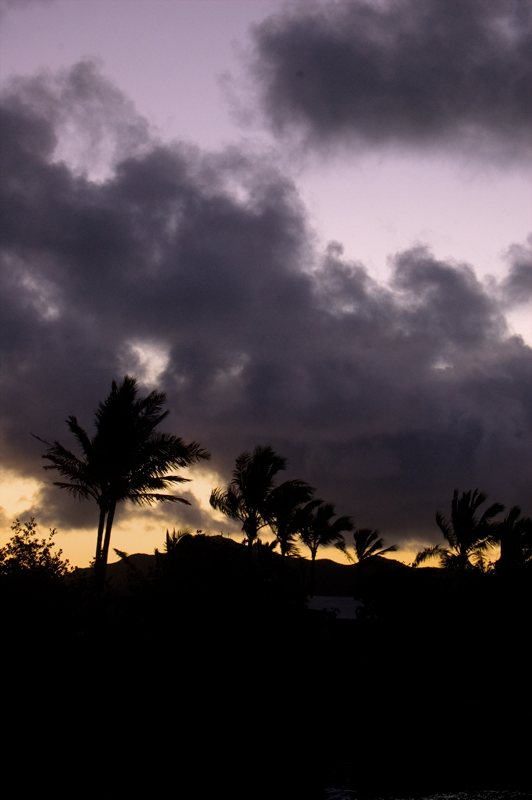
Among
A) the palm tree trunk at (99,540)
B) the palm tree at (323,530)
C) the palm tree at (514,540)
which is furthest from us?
the palm tree at (323,530)

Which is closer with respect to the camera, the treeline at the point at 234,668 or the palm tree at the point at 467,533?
the treeline at the point at 234,668

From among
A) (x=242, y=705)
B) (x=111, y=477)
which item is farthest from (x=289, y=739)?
(x=111, y=477)

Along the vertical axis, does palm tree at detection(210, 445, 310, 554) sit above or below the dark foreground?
above

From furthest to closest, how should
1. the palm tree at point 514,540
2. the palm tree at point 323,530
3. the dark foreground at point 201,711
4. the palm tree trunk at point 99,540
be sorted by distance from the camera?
1. the palm tree at point 323,530
2. the palm tree at point 514,540
3. the palm tree trunk at point 99,540
4. the dark foreground at point 201,711

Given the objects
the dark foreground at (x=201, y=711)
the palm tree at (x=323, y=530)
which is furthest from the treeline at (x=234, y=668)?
the palm tree at (x=323, y=530)

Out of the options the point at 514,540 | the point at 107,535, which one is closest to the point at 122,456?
the point at 107,535

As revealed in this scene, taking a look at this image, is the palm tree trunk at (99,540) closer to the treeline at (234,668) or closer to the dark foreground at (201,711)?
the treeline at (234,668)

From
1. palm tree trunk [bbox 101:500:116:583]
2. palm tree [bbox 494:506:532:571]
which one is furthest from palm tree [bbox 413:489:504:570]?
palm tree trunk [bbox 101:500:116:583]

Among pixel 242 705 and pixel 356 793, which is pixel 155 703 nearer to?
pixel 242 705

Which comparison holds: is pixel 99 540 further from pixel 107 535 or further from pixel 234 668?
pixel 234 668

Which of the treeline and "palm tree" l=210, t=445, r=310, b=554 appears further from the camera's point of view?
"palm tree" l=210, t=445, r=310, b=554

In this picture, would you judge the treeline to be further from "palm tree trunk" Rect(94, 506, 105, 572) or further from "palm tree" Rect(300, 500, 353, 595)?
"palm tree" Rect(300, 500, 353, 595)

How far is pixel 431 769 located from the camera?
1959 cm

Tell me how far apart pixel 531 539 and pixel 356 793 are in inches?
743
